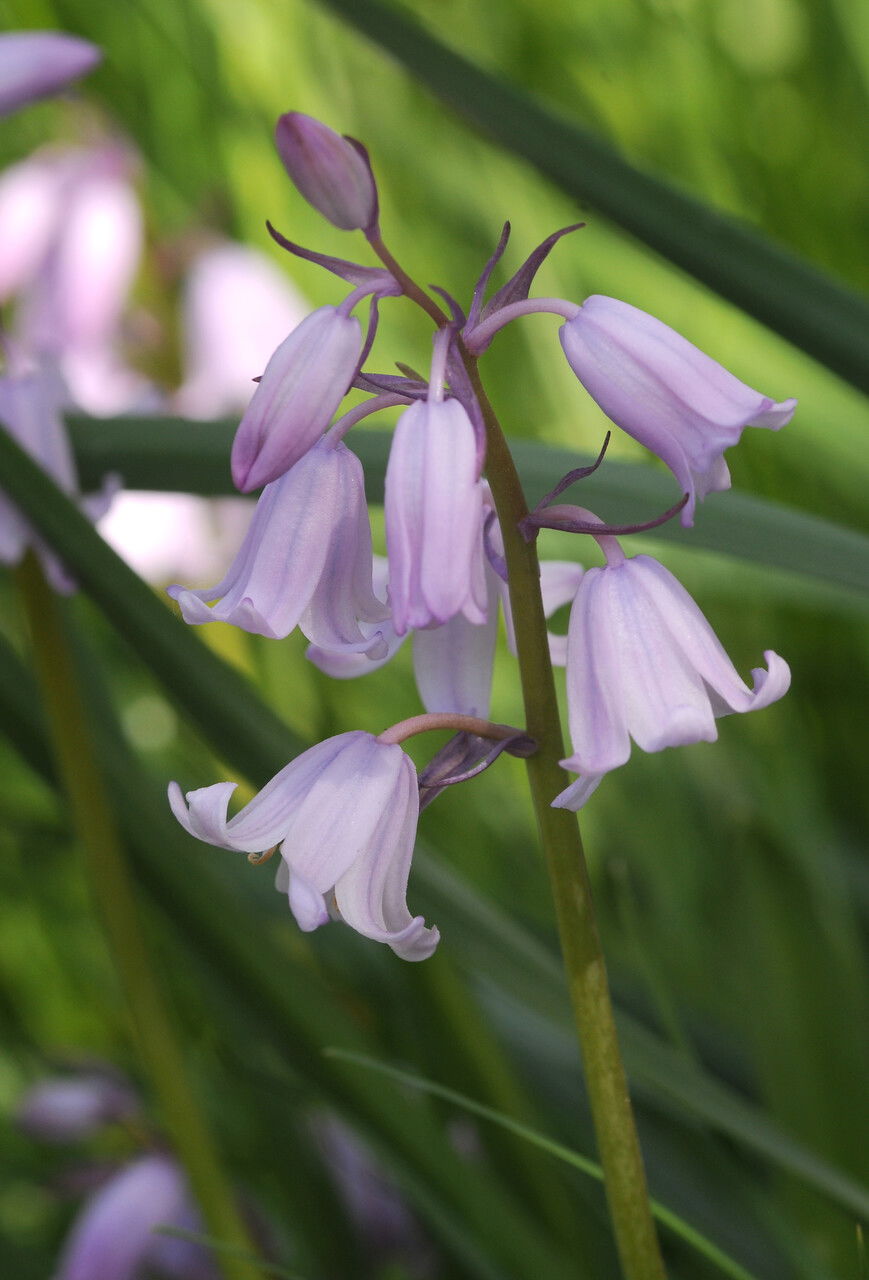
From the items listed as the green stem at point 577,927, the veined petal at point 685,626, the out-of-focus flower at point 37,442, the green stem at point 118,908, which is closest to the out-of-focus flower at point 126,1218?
the green stem at point 118,908

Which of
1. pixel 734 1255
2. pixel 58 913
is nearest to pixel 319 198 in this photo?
pixel 734 1255

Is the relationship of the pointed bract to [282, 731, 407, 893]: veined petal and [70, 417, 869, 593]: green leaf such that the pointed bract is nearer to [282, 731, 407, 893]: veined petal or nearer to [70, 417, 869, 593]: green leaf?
[282, 731, 407, 893]: veined petal

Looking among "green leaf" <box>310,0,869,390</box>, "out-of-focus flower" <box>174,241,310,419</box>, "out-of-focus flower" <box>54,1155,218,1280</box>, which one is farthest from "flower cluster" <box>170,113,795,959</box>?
"out-of-focus flower" <box>174,241,310,419</box>

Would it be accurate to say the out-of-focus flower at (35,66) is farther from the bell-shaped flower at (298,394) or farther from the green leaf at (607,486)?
the bell-shaped flower at (298,394)

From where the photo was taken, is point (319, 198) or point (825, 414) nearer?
point (319, 198)

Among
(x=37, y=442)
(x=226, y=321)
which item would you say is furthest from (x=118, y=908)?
(x=226, y=321)

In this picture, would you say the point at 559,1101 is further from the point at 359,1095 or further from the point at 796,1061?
the point at 359,1095

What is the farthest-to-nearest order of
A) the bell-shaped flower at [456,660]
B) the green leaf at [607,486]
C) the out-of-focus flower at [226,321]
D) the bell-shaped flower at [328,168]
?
the out-of-focus flower at [226,321]
the green leaf at [607,486]
the bell-shaped flower at [456,660]
the bell-shaped flower at [328,168]
